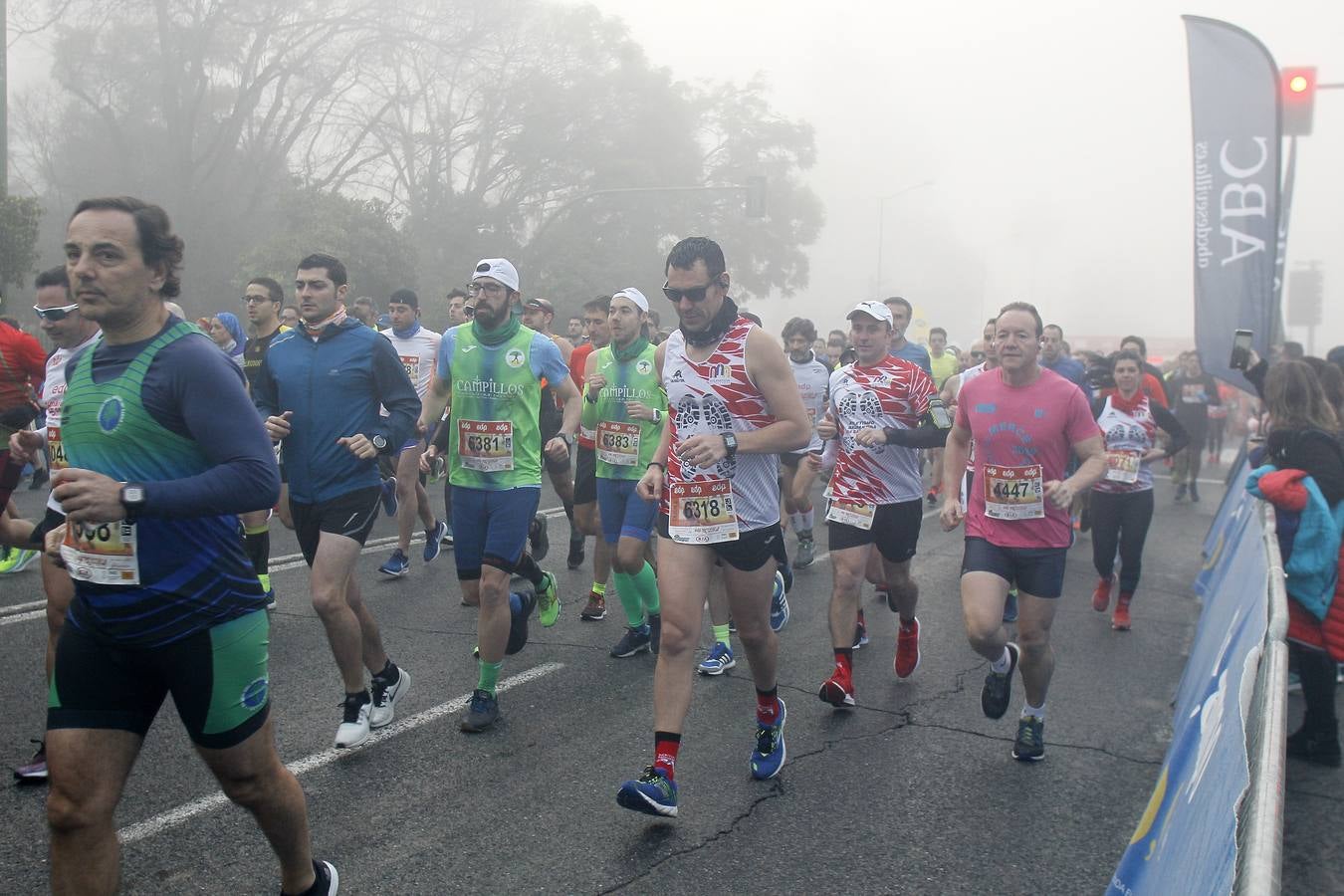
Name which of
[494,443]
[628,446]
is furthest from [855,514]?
[494,443]

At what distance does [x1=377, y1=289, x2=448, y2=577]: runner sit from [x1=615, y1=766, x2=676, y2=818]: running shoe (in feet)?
14.5

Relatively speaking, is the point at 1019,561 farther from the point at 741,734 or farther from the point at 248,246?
the point at 248,246

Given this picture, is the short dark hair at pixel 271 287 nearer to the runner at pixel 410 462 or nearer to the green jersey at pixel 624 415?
the runner at pixel 410 462

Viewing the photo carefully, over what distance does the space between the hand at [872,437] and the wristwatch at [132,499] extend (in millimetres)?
4022

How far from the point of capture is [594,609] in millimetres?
7309

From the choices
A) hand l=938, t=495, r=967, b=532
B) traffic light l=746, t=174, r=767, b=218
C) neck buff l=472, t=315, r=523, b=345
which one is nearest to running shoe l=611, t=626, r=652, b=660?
neck buff l=472, t=315, r=523, b=345

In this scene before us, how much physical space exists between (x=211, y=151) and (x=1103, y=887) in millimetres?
35942

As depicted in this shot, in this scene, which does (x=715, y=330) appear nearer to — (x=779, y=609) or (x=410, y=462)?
(x=779, y=609)

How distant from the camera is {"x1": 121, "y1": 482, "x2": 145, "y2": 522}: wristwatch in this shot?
2.60m

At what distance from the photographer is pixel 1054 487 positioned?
474 centimetres

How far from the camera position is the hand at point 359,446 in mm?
4723

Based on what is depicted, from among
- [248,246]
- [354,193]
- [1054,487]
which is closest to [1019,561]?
[1054,487]

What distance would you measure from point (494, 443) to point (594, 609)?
2245mm

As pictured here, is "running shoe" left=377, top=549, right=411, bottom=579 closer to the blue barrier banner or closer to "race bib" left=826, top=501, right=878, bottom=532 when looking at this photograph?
"race bib" left=826, top=501, right=878, bottom=532
